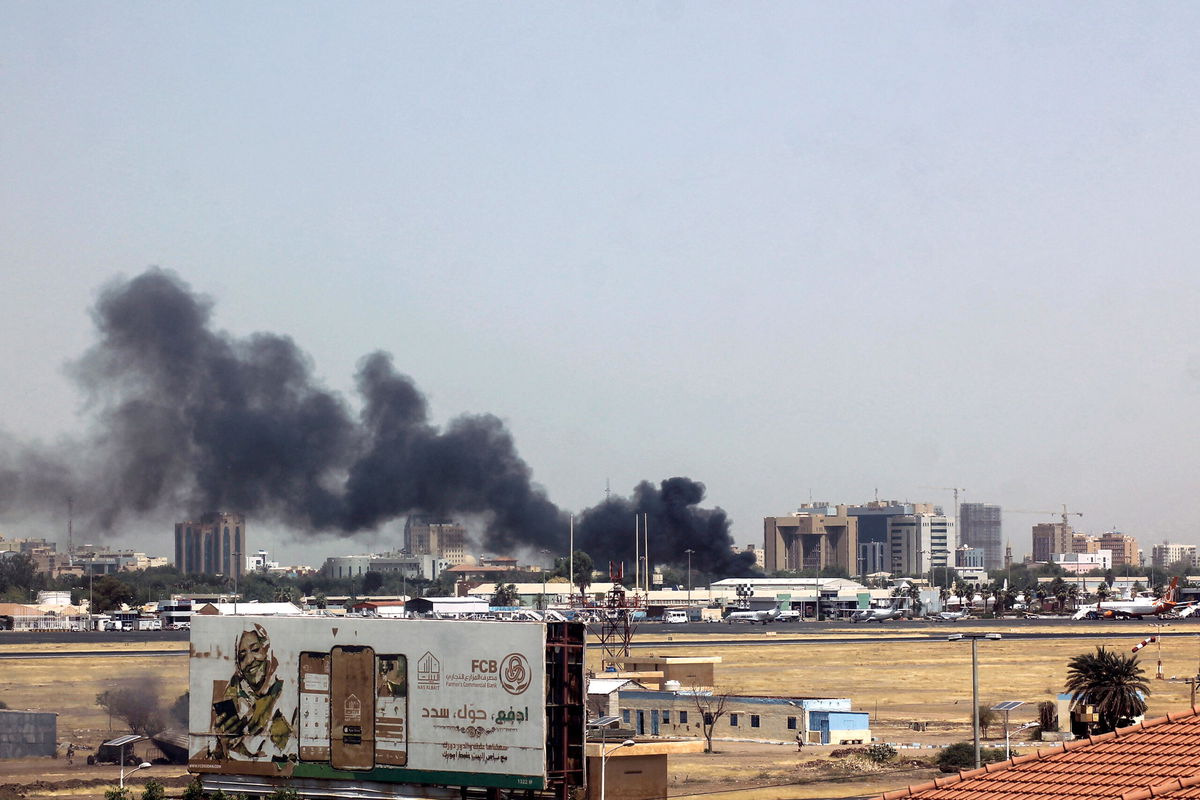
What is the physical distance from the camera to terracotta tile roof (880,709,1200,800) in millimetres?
20859

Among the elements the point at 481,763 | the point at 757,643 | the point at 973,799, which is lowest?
the point at 757,643

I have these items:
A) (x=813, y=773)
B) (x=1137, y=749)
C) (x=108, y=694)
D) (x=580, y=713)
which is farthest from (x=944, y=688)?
(x=1137, y=749)

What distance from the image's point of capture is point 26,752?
67.1 metres

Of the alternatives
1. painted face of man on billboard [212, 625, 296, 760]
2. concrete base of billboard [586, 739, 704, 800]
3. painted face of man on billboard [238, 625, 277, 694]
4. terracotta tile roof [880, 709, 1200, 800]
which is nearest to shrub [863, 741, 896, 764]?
concrete base of billboard [586, 739, 704, 800]

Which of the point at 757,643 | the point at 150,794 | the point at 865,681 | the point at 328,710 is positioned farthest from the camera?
the point at 757,643

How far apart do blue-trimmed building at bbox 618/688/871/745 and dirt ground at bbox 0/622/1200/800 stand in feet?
6.29

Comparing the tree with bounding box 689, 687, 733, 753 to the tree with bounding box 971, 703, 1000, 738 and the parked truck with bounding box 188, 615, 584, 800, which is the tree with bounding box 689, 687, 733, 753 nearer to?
the tree with bounding box 971, 703, 1000, 738

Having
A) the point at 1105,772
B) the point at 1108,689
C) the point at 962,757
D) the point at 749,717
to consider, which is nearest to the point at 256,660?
the point at 1105,772

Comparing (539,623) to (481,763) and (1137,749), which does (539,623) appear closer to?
(481,763)

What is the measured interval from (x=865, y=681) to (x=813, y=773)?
48.7m

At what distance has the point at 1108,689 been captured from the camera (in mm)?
65750

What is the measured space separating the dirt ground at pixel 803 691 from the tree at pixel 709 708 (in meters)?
0.90

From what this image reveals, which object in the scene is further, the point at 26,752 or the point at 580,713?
the point at 26,752

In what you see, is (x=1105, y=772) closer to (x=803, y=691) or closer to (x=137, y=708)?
(x=137, y=708)
